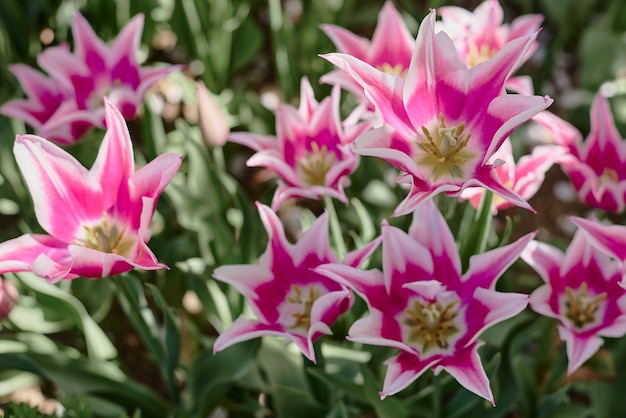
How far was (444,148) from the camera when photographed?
99 cm

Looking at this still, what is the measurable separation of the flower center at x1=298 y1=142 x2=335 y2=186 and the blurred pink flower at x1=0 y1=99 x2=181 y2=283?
12.0 inches

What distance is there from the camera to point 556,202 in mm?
2061

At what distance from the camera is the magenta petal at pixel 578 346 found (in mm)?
1055

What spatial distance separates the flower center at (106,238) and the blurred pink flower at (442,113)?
0.36 m

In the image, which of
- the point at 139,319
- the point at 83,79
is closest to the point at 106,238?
the point at 139,319

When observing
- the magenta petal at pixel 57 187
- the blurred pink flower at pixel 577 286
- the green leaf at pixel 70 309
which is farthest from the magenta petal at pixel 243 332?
the green leaf at pixel 70 309

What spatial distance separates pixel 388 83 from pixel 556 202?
1263mm

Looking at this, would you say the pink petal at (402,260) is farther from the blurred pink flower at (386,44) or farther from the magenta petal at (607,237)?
the blurred pink flower at (386,44)

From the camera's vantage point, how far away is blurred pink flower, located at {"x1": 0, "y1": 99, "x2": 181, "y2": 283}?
934 millimetres

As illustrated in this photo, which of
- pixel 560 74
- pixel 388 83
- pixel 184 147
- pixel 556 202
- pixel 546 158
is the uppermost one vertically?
pixel 388 83

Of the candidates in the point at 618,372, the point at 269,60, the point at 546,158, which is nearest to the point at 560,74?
the point at 269,60

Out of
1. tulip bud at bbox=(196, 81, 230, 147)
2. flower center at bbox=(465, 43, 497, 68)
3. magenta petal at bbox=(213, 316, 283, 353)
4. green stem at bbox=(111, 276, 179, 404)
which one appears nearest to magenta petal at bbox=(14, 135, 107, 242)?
green stem at bbox=(111, 276, 179, 404)

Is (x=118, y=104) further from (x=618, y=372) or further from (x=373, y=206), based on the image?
(x=618, y=372)

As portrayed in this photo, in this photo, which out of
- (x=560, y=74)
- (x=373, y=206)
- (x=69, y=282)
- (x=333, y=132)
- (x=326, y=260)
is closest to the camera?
(x=326, y=260)
